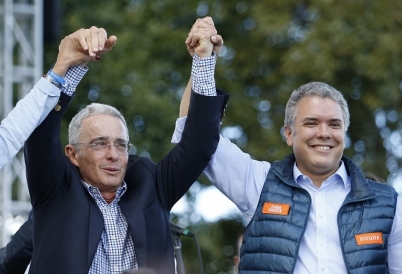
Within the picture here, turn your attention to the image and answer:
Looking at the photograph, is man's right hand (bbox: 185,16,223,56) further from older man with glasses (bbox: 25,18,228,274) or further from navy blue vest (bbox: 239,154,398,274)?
navy blue vest (bbox: 239,154,398,274)

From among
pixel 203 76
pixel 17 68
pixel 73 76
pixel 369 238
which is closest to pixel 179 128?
pixel 203 76

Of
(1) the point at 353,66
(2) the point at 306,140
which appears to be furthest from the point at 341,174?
(1) the point at 353,66

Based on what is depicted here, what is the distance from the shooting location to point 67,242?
459 cm

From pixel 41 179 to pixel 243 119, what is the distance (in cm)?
903

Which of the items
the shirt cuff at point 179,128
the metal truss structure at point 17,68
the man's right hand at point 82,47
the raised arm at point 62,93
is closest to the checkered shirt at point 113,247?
the raised arm at point 62,93

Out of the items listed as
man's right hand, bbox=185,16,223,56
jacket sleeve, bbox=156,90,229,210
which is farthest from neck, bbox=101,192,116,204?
man's right hand, bbox=185,16,223,56

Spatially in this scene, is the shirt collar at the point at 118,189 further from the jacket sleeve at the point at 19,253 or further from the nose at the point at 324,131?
the nose at the point at 324,131

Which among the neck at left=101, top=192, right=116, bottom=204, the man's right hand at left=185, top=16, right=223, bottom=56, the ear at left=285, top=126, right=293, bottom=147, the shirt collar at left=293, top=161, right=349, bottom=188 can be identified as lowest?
the neck at left=101, top=192, right=116, bottom=204

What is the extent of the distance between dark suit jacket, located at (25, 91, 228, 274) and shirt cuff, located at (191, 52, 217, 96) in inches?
1.5

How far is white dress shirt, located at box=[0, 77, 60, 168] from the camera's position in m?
4.34

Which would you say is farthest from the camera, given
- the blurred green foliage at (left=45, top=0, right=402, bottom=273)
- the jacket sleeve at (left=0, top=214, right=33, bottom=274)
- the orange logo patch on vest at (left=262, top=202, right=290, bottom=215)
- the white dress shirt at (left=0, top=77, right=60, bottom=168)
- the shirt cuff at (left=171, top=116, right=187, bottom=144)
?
the blurred green foliage at (left=45, top=0, right=402, bottom=273)

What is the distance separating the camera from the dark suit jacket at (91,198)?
454cm

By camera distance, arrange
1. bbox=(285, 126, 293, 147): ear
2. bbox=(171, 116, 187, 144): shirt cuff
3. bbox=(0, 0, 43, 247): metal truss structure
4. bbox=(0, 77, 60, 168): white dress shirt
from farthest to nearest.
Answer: bbox=(0, 0, 43, 247): metal truss structure, bbox=(285, 126, 293, 147): ear, bbox=(171, 116, 187, 144): shirt cuff, bbox=(0, 77, 60, 168): white dress shirt

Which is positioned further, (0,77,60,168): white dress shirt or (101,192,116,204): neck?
(101,192,116,204): neck
